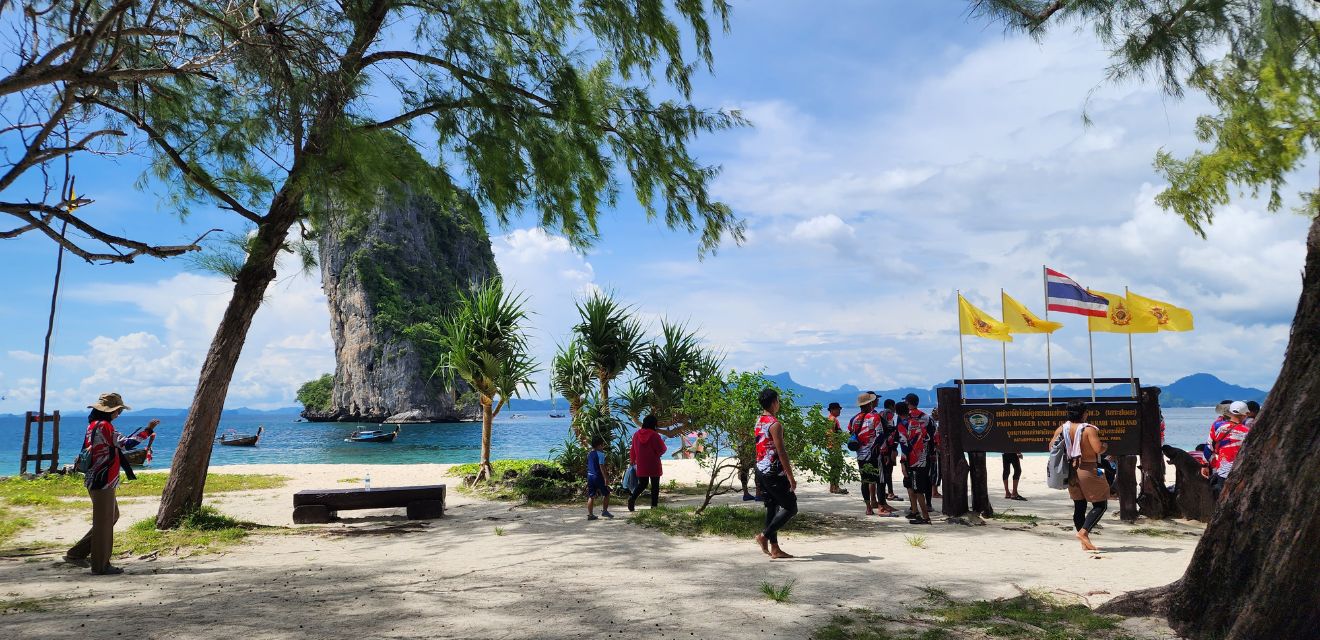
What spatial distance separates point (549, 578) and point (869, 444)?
17.6 ft

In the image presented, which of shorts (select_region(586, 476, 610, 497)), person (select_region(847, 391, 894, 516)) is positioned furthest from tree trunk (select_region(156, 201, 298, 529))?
person (select_region(847, 391, 894, 516))

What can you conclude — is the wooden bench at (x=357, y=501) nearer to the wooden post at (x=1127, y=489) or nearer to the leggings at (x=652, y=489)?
the leggings at (x=652, y=489)

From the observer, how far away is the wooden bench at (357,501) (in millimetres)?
10734

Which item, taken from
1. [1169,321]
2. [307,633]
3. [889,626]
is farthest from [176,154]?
[1169,321]

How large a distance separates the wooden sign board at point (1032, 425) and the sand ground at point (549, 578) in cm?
108

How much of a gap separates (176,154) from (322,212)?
2.43m

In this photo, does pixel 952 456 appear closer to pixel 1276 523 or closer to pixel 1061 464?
pixel 1061 464

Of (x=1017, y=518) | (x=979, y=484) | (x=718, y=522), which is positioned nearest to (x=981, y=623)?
(x=718, y=522)

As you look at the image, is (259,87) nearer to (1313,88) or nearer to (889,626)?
(889,626)

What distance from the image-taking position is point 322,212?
32.3 ft

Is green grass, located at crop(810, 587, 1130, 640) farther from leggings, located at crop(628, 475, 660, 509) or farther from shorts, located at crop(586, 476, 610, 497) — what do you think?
shorts, located at crop(586, 476, 610, 497)

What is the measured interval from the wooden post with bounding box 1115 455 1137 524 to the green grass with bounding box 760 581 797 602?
6.47m

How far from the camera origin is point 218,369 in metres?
10.5

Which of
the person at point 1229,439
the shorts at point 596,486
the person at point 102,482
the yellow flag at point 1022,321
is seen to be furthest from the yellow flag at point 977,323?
the person at point 102,482
